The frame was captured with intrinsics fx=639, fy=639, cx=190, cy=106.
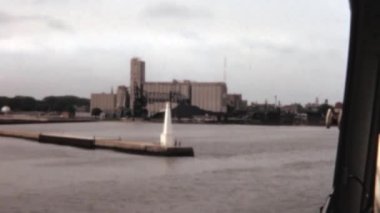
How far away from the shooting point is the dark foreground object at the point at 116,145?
4078 centimetres

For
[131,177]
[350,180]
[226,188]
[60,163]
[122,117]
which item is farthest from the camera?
[122,117]

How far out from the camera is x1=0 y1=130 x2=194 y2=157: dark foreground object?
4078 cm

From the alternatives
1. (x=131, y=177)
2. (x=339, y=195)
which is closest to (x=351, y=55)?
(x=339, y=195)

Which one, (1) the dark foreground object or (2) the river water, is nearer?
(2) the river water

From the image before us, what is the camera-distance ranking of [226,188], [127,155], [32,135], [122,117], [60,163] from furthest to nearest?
[122,117], [32,135], [127,155], [60,163], [226,188]

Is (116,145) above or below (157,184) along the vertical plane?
above

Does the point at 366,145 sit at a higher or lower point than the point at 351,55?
lower

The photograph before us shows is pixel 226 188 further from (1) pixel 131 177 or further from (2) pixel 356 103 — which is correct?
(2) pixel 356 103

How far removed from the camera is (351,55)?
762 centimetres

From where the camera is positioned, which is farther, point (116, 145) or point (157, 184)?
point (116, 145)

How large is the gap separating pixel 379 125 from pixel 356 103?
379 millimetres

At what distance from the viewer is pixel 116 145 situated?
50.8 meters

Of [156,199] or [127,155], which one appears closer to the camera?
[156,199]

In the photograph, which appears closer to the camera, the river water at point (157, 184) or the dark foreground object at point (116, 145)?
the river water at point (157, 184)
